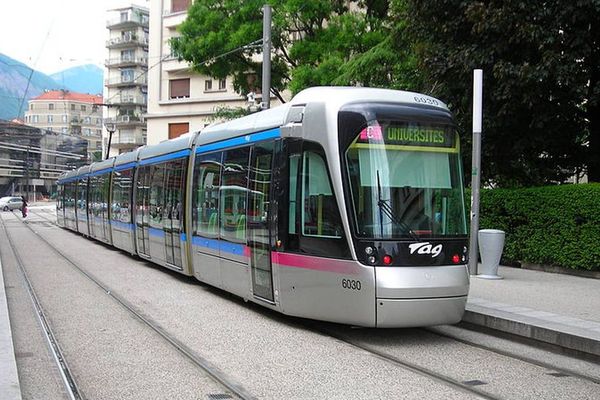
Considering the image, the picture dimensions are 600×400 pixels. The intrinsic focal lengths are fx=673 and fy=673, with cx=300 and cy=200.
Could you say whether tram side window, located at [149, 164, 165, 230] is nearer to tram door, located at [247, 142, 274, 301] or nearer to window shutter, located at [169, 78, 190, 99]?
tram door, located at [247, 142, 274, 301]

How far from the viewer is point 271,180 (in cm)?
910

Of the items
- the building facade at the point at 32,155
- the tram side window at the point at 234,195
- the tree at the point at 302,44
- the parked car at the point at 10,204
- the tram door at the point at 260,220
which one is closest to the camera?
the tram door at the point at 260,220

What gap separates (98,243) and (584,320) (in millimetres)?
19799

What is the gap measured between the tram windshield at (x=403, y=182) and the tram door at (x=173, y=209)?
6.02 m

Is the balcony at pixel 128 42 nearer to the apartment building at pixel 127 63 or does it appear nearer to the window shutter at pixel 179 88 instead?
the apartment building at pixel 127 63

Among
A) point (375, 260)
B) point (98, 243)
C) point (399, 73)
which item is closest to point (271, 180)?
point (375, 260)

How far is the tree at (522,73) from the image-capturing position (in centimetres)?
1391

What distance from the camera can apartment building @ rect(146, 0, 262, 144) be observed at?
4566 cm

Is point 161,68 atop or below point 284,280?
atop

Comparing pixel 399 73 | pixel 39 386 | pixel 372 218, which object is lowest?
pixel 39 386

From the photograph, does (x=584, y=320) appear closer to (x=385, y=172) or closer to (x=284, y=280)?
(x=385, y=172)

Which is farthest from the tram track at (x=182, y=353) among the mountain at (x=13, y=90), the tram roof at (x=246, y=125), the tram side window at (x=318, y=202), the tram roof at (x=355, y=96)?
the mountain at (x=13, y=90)

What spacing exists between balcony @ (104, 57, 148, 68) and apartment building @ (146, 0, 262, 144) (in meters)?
39.5

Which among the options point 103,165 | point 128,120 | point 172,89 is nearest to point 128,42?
point 128,120
